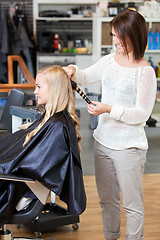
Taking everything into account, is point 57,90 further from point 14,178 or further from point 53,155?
point 14,178

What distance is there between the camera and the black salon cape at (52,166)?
1.86 metres

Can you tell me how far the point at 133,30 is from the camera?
1.81 meters

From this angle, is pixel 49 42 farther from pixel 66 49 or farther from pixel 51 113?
pixel 51 113

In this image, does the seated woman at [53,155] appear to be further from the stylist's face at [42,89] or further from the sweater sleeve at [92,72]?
the sweater sleeve at [92,72]

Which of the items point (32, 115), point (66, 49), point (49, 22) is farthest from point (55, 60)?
point (32, 115)

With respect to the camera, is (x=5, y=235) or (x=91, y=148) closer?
(x=5, y=235)

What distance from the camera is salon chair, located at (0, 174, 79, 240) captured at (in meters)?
1.91

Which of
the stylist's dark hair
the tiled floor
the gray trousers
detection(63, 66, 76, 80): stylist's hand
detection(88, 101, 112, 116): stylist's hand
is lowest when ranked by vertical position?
the tiled floor

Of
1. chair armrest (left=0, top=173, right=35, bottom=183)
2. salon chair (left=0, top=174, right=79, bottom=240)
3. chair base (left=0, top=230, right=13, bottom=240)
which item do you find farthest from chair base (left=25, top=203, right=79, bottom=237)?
chair armrest (left=0, top=173, right=35, bottom=183)

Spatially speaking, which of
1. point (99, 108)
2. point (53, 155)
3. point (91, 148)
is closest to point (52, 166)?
point (53, 155)

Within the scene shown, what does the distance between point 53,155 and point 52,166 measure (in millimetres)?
52

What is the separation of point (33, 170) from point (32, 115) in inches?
33.2

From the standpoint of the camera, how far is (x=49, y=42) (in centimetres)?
761

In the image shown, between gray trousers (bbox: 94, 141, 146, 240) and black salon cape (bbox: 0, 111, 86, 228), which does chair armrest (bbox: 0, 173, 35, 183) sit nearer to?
black salon cape (bbox: 0, 111, 86, 228)
